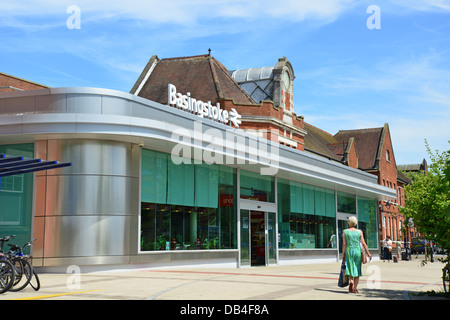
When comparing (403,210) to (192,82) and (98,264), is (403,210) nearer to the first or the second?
(98,264)

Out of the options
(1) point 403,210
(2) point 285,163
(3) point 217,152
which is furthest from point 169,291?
(2) point 285,163

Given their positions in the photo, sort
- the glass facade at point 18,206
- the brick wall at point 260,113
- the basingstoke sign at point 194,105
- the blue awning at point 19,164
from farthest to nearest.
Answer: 1. the brick wall at point 260,113
2. the basingstoke sign at point 194,105
3. the glass facade at point 18,206
4. the blue awning at point 19,164

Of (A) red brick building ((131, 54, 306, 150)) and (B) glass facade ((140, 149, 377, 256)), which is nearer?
(B) glass facade ((140, 149, 377, 256))

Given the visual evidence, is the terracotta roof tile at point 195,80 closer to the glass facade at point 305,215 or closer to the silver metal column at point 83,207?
the glass facade at point 305,215

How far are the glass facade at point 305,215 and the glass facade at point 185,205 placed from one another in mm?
4983

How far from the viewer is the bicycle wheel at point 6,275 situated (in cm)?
1083

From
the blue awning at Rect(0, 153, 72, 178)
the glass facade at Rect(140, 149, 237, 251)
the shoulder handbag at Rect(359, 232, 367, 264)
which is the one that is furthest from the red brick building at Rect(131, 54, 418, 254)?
the shoulder handbag at Rect(359, 232, 367, 264)

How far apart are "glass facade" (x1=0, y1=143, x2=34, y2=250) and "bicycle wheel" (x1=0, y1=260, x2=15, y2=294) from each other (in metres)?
6.84

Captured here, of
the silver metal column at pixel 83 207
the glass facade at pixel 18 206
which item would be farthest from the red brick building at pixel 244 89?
the glass facade at pixel 18 206

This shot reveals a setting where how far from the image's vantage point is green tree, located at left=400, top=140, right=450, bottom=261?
10.5 m

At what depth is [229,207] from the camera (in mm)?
24000

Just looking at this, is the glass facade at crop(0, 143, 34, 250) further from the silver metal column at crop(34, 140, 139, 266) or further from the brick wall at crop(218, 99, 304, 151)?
the brick wall at crop(218, 99, 304, 151)

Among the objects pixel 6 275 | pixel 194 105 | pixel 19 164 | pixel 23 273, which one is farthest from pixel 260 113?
pixel 6 275

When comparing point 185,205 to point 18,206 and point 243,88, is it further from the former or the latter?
point 243,88
